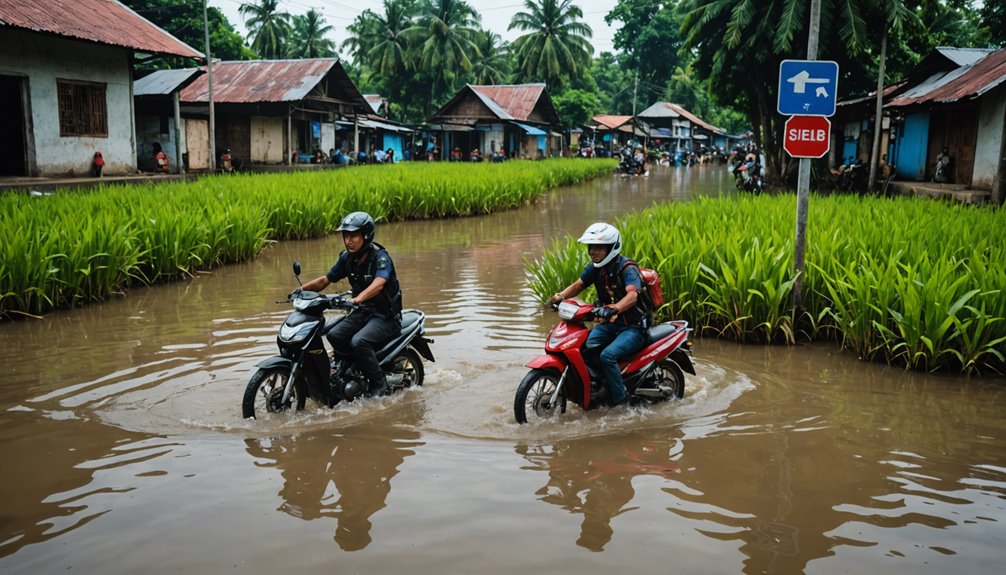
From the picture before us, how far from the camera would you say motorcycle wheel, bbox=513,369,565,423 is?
4.90 m

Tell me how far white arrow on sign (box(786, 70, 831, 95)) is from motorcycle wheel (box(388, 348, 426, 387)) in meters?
4.05

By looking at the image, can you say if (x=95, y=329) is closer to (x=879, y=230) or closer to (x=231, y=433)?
(x=231, y=433)

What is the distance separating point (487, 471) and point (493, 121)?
37595mm

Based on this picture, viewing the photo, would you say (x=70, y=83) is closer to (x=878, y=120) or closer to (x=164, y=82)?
(x=164, y=82)

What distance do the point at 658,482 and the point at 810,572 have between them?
105 cm

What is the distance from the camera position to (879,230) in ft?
27.9

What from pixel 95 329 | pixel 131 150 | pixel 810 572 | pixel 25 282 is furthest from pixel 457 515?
pixel 131 150

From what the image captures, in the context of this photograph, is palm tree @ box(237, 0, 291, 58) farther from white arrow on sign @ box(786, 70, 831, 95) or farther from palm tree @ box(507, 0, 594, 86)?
white arrow on sign @ box(786, 70, 831, 95)

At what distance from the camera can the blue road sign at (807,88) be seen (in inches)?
267

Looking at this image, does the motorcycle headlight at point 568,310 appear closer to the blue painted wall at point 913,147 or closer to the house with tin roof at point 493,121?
the blue painted wall at point 913,147

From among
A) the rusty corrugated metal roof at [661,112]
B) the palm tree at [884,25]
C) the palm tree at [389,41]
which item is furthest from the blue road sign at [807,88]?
the rusty corrugated metal roof at [661,112]

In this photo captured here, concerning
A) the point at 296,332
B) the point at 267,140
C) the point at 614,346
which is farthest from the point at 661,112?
the point at 296,332

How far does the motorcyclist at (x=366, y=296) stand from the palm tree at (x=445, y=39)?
42.7 metres

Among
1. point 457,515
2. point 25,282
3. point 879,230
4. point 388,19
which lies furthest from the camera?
point 388,19
